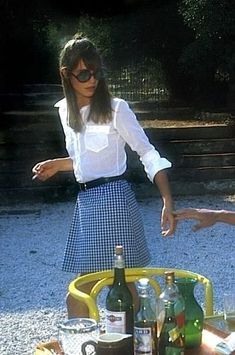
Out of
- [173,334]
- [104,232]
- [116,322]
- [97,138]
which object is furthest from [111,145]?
[173,334]

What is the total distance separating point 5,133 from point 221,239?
547cm

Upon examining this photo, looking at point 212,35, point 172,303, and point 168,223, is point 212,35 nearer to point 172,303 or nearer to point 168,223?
point 168,223

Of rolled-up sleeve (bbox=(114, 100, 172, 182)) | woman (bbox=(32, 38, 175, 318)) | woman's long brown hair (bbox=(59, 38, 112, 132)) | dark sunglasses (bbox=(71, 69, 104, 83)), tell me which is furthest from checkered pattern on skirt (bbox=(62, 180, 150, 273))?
dark sunglasses (bbox=(71, 69, 104, 83))

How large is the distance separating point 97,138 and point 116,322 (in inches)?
45.9

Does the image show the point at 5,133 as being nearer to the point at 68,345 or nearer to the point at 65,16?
the point at 65,16

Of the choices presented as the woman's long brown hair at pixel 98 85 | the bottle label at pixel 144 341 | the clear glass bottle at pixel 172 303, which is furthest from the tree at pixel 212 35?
the bottle label at pixel 144 341

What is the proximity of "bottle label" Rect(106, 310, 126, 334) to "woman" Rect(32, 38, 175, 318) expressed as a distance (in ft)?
3.16

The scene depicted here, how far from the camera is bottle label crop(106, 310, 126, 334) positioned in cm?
237

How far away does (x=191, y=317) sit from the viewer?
2.49 metres

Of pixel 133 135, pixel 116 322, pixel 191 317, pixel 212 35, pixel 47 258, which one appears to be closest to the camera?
pixel 116 322

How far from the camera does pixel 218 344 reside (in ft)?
7.59

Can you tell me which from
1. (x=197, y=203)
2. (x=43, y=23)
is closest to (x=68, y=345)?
(x=197, y=203)

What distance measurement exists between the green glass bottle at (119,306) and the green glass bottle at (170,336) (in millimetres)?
124

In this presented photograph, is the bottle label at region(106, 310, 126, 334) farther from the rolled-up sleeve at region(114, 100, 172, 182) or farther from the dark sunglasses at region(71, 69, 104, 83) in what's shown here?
the dark sunglasses at region(71, 69, 104, 83)
